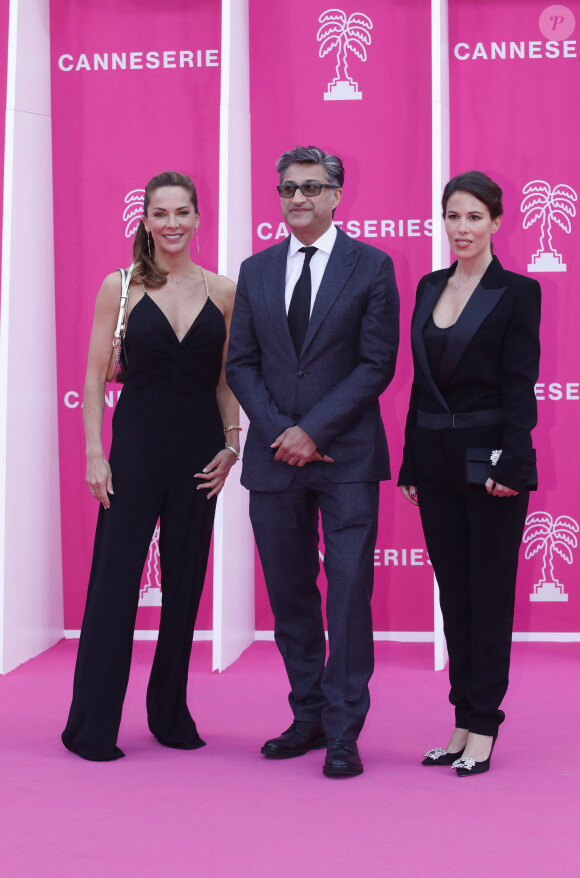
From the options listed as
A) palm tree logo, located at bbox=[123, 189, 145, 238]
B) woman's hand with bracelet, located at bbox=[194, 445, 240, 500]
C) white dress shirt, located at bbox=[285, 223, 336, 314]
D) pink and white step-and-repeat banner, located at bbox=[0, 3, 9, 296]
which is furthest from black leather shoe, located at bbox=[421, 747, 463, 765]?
pink and white step-and-repeat banner, located at bbox=[0, 3, 9, 296]

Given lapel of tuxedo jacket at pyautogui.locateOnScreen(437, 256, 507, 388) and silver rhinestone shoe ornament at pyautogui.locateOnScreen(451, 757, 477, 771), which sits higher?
lapel of tuxedo jacket at pyautogui.locateOnScreen(437, 256, 507, 388)

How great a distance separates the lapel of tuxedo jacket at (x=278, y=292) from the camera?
315 centimetres

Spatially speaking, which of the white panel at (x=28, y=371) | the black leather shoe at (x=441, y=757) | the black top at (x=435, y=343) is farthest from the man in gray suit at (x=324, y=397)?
the white panel at (x=28, y=371)

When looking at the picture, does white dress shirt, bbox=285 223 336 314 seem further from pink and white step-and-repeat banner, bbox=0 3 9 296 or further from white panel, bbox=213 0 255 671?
pink and white step-and-repeat banner, bbox=0 3 9 296

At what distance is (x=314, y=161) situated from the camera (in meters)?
3.12

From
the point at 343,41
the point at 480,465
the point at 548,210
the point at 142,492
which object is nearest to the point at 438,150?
the point at 548,210

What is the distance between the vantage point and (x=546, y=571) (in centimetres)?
506

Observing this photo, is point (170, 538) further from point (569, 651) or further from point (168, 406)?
point (569, 651)

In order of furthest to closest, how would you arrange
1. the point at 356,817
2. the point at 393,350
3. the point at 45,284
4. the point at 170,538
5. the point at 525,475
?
the point at 45,284 < the point at 170,538 < the point at 393,350 < the point at 525,475 < the point at 356,817

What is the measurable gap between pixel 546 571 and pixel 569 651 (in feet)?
1.33

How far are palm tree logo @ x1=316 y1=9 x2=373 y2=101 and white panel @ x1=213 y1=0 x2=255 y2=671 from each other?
38 centimetres

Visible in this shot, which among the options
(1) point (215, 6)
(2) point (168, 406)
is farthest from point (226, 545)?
(1) point (215, 6)

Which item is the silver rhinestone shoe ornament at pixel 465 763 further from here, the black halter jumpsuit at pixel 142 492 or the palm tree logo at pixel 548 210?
the palm tree logo at pixel 548 210

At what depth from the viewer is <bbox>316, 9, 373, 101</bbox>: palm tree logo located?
16.6 ft
